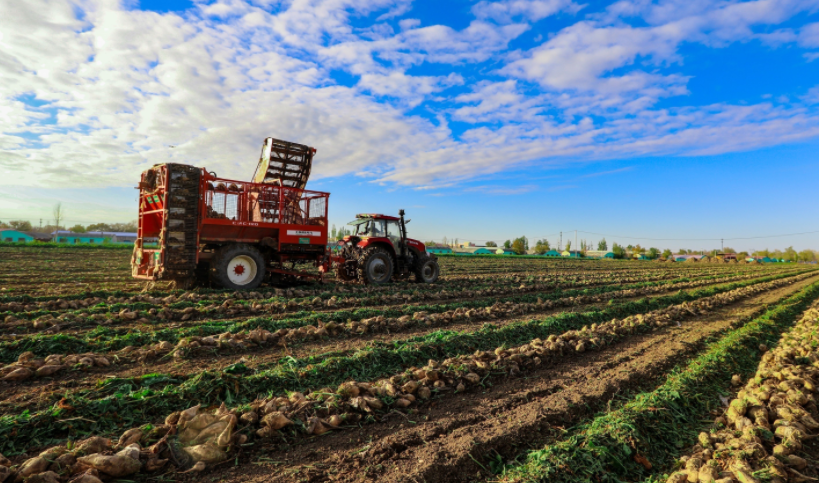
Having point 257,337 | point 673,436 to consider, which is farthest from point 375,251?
point 673,436

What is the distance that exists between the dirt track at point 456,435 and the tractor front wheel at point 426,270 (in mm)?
8930

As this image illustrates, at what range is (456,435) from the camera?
346 centimetres


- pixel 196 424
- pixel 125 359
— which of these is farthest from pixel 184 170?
pixel 196 424

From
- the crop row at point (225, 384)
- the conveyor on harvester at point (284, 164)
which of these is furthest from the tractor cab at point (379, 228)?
the crop row at point (225, 384)

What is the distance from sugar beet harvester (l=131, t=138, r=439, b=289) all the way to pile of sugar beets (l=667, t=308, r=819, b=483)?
9.67 metres

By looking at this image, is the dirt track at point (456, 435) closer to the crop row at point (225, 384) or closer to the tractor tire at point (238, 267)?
the crop row at point (225, 384)

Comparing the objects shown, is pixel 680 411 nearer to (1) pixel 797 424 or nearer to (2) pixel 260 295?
(1) pixel 797 424

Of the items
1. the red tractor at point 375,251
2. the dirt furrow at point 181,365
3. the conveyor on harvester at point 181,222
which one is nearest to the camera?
the dirt furrow at point 181,365

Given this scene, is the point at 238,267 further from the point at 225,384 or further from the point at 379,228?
the point at 225,384

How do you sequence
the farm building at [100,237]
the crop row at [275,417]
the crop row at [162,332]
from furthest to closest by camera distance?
the farm building at [100,237] → the crop row at [162,332] → the crop row at [275,417]

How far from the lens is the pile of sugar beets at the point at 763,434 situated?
3.01 m

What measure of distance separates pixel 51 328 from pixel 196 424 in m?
4.88

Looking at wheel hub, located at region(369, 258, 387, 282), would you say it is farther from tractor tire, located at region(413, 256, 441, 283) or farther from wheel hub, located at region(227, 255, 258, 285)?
wheel hub, located at region(227, 255, 258, 285)

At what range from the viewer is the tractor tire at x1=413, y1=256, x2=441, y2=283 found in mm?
14242
